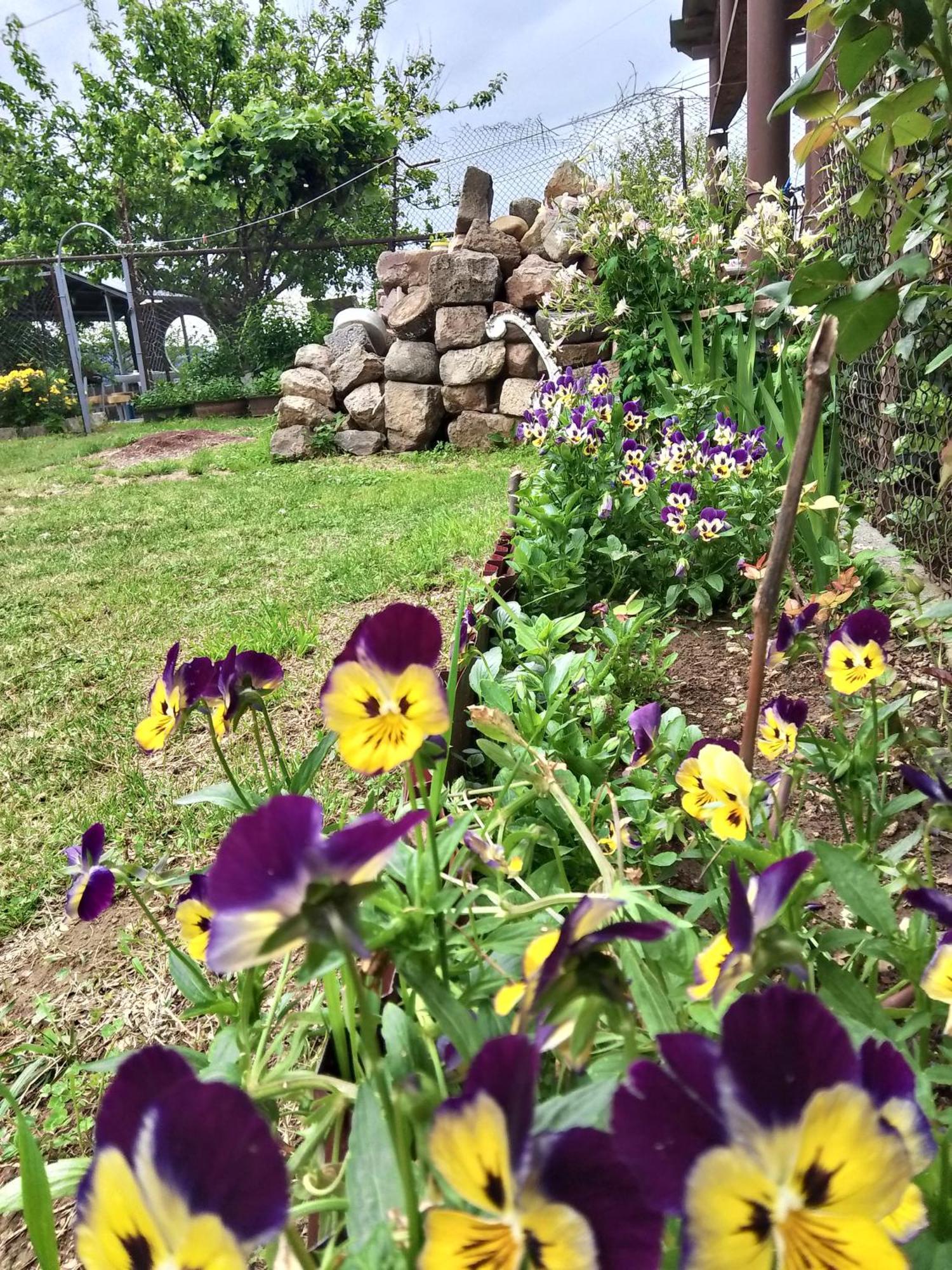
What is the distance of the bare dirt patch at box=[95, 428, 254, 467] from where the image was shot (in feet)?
25.2

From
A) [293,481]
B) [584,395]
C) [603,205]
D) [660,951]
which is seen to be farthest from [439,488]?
[660,951]

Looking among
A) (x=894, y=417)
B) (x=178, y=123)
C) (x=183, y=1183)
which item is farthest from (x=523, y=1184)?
(x=178, y=123)

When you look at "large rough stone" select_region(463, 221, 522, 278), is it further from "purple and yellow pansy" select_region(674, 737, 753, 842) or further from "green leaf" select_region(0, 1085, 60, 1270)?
"green leaf" select_region(0, 1085, 60, 1270)

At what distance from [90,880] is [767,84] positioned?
5.08m

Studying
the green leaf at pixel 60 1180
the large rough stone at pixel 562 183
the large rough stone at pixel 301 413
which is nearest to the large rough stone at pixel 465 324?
the large rough stone at pixel 562 183

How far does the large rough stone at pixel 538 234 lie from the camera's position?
6773 millimetres

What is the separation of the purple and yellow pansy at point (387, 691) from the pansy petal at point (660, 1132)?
23 cm

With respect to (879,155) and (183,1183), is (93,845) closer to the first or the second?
(183,1183)

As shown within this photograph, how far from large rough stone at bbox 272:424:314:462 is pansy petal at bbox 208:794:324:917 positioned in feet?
22.3

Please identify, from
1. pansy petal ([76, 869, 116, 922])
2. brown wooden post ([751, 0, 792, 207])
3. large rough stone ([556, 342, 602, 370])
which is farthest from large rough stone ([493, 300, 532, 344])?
pansy petal ([76, 869, 116, 922])

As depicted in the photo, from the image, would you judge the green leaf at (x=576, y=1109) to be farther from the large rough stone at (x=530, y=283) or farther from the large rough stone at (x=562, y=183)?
the large rough stone at (x=562, y=183)

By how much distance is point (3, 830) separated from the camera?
6.05ft

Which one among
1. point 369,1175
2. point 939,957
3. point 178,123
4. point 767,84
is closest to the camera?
point 369,1175

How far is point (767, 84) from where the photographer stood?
4.42 metres
